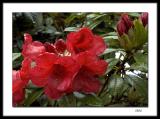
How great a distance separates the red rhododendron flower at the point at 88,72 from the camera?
851 mm

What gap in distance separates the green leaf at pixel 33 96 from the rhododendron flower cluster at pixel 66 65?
5cm

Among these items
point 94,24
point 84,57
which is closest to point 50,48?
point 84,57

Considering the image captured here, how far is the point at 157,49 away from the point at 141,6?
0.49 ft

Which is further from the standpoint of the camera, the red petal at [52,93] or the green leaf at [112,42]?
the green leaf at [112,42]

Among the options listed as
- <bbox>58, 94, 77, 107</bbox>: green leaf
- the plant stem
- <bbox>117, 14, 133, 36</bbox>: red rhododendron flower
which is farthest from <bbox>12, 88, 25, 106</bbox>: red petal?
<bbox>117, 14, 133, 36</bbox>: red rhododendron flower

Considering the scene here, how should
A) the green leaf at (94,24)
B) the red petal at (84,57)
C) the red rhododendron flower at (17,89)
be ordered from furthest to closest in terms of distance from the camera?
the green leaf at (94,24), the red rhododendron flower at (17,89), the red petal at (84,57)

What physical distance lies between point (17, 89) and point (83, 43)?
212mm

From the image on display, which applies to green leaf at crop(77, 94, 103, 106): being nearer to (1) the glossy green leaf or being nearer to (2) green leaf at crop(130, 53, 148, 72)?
(1) the glossy green leaf

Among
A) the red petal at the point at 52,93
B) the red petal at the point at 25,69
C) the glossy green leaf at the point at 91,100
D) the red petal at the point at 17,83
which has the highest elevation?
the red petal at the point at 25,69

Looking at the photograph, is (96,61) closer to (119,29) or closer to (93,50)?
(93,50)

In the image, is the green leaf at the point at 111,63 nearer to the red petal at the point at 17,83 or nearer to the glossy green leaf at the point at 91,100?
the glossy green leaf at the point at 91,100

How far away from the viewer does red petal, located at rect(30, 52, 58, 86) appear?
858mm

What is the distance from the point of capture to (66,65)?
85cm

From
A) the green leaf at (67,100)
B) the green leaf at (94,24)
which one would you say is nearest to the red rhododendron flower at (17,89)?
the green leaf at (67,100)
